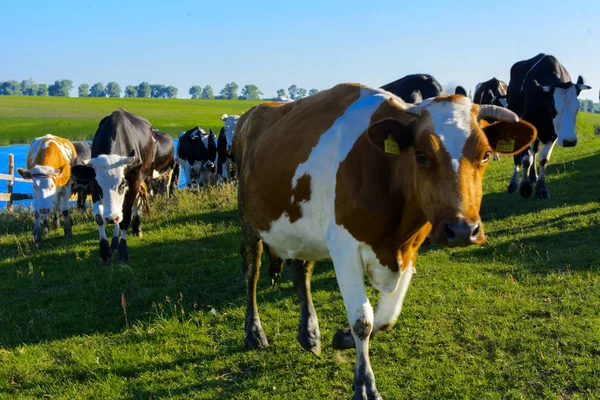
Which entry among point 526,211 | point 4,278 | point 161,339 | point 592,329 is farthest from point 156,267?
point 526,211

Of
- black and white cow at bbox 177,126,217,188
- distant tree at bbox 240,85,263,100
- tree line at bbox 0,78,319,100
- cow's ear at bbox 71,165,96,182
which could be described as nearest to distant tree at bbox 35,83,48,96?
tree line at bbox 0,78,319,100

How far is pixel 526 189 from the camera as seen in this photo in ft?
33.6

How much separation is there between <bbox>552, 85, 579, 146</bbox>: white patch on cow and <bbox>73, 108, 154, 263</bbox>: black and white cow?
7.61m

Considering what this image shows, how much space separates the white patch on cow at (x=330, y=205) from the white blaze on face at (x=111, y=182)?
4.44m

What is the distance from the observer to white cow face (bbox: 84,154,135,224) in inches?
313

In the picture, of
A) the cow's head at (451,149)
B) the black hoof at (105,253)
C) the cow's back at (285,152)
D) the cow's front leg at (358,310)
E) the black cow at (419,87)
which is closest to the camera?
the cow's head at (451,149)

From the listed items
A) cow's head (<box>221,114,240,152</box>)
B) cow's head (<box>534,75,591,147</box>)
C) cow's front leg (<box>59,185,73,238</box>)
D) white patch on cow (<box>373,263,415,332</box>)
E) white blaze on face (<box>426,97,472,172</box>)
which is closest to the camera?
white blaze on face (<box>426,97,472,172</box>)

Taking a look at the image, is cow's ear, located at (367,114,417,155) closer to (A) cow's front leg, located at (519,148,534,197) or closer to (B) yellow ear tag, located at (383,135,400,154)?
(B) yellow ear tag, located at (383,135,400,154)

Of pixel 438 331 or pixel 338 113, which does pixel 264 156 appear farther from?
pixel 438 331

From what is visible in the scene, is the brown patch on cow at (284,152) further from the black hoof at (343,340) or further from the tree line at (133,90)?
the tree line at (133,90)

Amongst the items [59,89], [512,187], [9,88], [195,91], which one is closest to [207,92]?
[195,91]

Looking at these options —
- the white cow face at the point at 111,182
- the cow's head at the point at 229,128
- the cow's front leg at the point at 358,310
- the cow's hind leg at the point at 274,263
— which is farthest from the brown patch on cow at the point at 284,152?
the cow's head at the point at 229,128

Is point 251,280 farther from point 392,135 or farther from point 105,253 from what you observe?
point 105,253

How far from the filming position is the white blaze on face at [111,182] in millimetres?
7957
